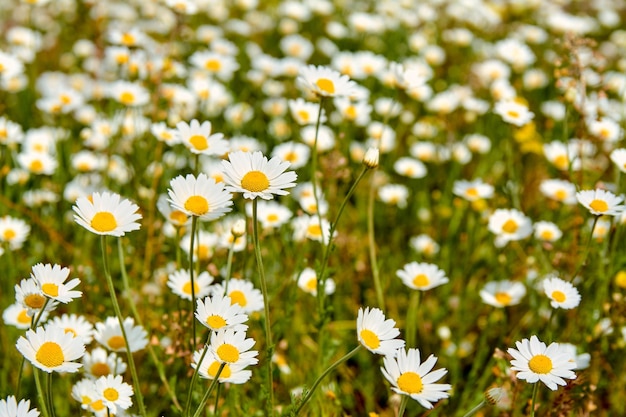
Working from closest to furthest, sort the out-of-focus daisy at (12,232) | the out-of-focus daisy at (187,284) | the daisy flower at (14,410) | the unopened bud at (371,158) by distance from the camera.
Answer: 1. the daisy flower at (14,410)
2. the unopened bud at (371,158)
3. the out-of-focus daisy at (187,284)
4. the out-of-focus daisy at (12,232)

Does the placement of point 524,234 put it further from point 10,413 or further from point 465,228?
point 10,413

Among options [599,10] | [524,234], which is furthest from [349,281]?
[599,10]

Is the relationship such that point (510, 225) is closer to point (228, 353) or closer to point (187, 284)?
point (187, 284)

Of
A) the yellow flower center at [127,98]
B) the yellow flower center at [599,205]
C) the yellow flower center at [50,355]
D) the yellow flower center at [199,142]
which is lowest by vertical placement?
the yellow flower center at [127,98]

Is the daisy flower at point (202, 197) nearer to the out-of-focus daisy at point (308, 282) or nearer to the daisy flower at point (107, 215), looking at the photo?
the daisy flower at point (107, 215)

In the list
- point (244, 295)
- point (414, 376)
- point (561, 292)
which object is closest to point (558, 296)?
point (561, 292)

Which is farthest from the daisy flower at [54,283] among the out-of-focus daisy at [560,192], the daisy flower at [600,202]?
the out-of-focus daisy at [560,192]
